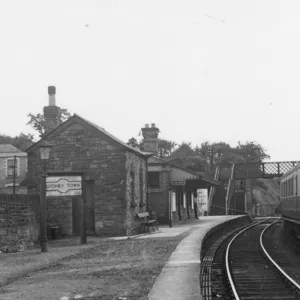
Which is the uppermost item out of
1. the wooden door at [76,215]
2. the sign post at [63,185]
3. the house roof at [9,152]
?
the house roof at [9,152]

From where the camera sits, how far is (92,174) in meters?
23.8

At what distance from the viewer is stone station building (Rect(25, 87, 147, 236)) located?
2345 cm

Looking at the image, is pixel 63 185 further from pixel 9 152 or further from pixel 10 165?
pixel 9 152

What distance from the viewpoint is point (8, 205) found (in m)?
17.2

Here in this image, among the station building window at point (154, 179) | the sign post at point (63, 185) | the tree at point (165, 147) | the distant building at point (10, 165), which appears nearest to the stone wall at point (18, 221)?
the sign post at point (63, 185)

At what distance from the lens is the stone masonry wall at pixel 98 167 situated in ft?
76.8

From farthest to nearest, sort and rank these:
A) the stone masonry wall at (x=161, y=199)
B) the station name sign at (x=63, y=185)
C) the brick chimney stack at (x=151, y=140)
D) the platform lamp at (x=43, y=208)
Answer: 1. the brick chimney stack at (x=151, y=140)
2. the stone masonry wall at (x=161, y=199)
3. the station name sign at (x=63, y=185)
4. the platform lamp at (x=43, y=208)

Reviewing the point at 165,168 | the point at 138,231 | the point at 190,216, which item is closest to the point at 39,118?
the point at 190,216

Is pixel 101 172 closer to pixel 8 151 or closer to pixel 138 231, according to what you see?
pixel 138 231

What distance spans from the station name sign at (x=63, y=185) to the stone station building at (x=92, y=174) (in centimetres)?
442

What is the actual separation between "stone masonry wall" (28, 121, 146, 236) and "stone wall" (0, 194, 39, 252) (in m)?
3.75

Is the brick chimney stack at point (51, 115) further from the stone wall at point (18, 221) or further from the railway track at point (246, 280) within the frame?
the railway track at point (246, 280)

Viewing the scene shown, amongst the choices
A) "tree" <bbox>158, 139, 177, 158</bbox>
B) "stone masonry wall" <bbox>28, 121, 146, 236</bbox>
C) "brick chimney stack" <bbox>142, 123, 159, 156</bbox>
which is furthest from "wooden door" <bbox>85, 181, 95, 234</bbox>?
"tree" <bbox>158, 139, 177, 158</bbox>

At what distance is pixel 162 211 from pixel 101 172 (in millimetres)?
9777
